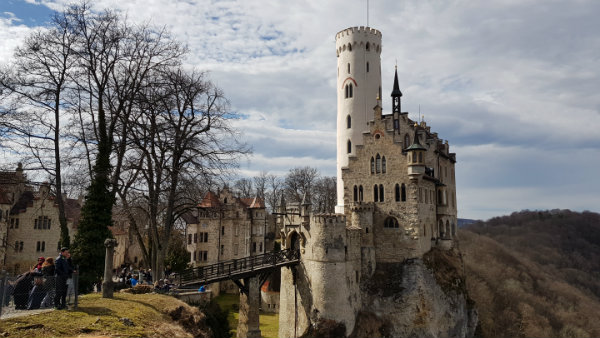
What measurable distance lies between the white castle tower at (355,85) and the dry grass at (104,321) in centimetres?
2863

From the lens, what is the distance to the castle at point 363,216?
3198cm

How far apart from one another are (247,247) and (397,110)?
85.8 ft

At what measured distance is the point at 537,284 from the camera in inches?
3140

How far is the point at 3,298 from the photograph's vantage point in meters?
12.4

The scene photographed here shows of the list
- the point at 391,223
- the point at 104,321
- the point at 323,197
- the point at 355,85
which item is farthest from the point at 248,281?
the point at 323,197

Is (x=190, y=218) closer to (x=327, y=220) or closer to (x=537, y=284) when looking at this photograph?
(x=327, y=220)

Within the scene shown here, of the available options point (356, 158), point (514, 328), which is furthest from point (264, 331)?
point (514, 328)

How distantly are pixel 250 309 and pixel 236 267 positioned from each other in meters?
3.35

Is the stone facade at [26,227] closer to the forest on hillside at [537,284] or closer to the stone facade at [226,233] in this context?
the stone facade at [226,233]

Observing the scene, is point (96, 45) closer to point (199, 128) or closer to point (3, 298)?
point (199, 128)

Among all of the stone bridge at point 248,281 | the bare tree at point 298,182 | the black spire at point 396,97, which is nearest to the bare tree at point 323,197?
the bare tree at point 298,182

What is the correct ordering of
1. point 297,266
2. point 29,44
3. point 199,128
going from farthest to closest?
point 297,266 → point 199,128 → point 29,44

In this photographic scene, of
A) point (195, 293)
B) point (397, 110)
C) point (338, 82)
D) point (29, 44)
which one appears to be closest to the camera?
point (29, 44)

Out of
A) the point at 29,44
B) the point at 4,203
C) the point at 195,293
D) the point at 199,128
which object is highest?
the point at 29,44
